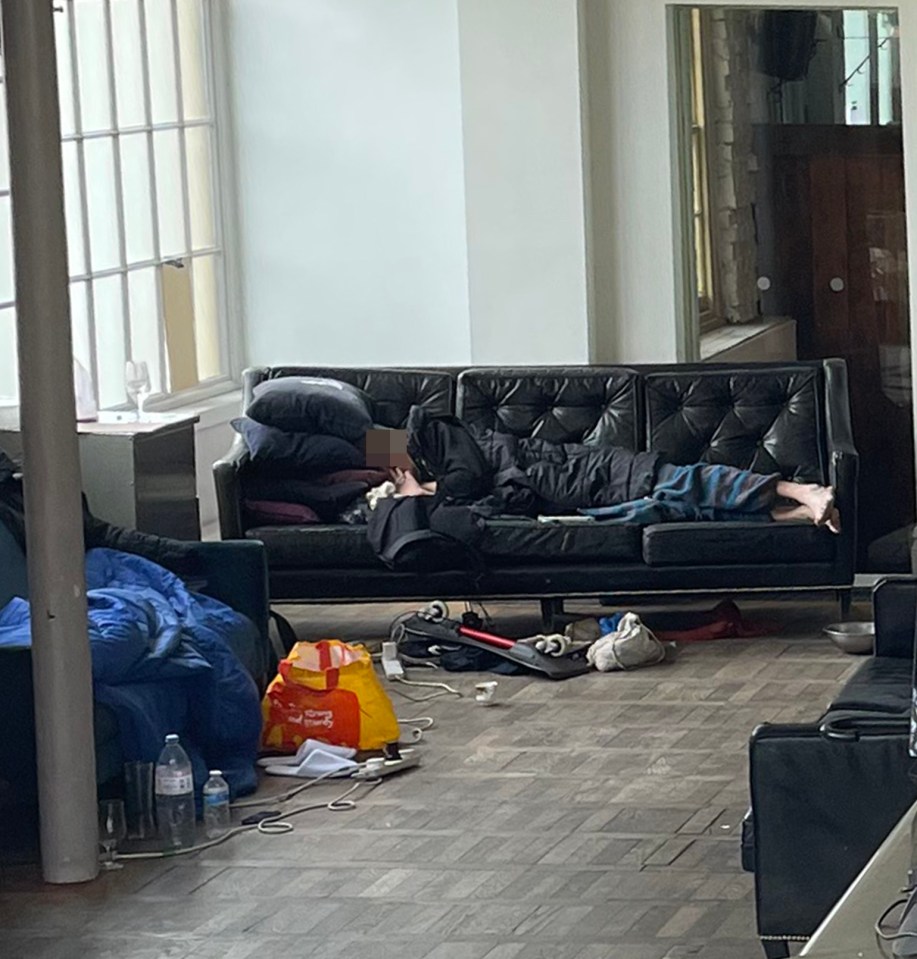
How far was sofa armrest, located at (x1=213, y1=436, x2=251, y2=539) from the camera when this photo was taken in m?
7.82

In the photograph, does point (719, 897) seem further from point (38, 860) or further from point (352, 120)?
point (352, 120)

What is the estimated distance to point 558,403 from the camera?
8266 millimetres

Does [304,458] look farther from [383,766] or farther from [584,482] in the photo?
[383,766]

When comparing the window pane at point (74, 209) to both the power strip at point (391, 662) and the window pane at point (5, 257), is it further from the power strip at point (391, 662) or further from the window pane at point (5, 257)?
the power strip at point (391, 662)

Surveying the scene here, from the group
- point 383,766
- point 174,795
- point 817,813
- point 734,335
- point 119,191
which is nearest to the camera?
point 817,813

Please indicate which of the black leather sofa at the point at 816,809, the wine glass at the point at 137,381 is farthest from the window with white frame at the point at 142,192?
the black leather sofa at the point at 816,809

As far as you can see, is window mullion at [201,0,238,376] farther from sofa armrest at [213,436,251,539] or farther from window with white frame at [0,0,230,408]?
sofa armrest at [213,436,251,539]

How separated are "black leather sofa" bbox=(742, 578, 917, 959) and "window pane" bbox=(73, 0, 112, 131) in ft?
17.3

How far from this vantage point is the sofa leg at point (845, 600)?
7699 millimetres

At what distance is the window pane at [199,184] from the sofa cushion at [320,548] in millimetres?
2193

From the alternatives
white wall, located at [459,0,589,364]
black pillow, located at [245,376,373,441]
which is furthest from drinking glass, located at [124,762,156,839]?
white wall, located at [459,0,589,364]

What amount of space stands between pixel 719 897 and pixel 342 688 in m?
1.67

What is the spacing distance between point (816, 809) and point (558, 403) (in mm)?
4116

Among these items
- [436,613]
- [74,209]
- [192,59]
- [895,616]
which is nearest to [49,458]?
[895,616]
